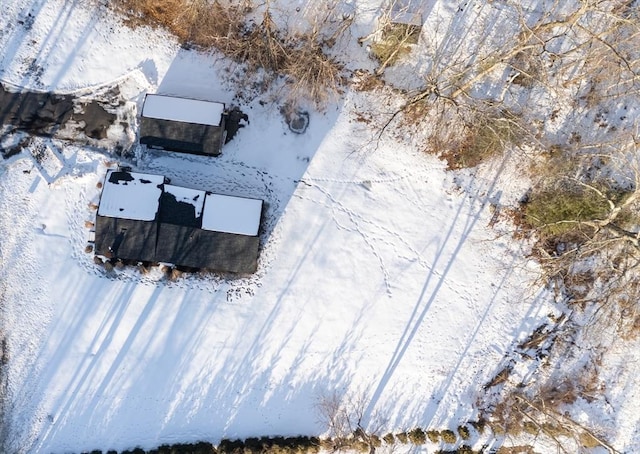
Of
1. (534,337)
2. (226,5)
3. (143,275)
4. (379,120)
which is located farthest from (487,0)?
(143,275)

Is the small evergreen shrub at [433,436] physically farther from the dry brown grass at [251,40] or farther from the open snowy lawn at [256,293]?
the dry brown grass at [251,40]

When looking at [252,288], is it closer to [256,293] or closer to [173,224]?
[256,293]

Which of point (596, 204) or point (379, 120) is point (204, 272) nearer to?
point (379, 120)

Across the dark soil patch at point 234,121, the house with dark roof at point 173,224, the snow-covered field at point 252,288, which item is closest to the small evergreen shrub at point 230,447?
the snow-covered field at point 252,288

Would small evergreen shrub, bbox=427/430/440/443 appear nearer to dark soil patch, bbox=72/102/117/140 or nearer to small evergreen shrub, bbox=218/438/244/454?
small evergreen shrub, bbox=218/438/244/454

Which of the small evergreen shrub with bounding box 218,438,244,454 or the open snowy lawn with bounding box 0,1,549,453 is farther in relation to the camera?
the open snowy lawn with bounding box 0,1,549,453

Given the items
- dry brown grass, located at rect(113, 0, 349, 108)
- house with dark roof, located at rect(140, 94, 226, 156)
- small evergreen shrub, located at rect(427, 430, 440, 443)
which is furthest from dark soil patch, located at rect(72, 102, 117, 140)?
small evergreen shrub, located at rect(427, 430, 440, 443)
